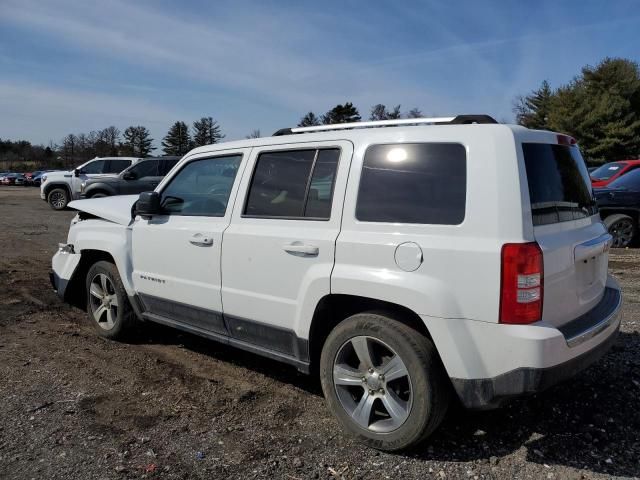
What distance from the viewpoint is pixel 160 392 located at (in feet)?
13.3

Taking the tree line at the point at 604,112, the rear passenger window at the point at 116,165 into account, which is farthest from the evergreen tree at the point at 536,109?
the rear passenger window at the point at 116,165

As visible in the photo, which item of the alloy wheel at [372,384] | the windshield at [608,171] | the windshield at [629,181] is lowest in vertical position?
the alloy wheel at [372,384]

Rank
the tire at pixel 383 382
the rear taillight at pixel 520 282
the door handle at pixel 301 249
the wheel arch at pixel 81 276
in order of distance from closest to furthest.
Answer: the rear taillight at pixel 520 282, the tire at pixel 383 382, the door handle at pixel 301 249, the wheel arch at pixel 81 276

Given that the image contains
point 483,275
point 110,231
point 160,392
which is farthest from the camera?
point 110,231

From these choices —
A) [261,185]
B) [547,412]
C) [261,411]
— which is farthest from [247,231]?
[547,412]

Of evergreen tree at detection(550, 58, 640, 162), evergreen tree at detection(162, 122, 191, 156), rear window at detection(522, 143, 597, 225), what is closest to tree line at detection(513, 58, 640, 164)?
evergreen tree at detection(550, 58, 640, 162)

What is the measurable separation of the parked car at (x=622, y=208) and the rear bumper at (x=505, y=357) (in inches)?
324

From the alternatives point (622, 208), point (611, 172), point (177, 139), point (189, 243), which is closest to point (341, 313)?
point (189, 243)

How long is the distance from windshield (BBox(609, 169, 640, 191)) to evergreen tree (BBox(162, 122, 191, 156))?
79389 millimetres

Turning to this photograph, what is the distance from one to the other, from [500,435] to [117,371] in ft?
9.60

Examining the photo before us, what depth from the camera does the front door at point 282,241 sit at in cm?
339

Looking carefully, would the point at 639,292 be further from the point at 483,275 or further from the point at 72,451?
the point at 72,451

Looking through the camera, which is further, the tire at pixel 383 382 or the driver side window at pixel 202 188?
the driver side window at pixel 202 188

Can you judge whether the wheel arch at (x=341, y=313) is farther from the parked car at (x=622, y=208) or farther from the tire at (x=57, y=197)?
the tire at (x=57, y=197)
